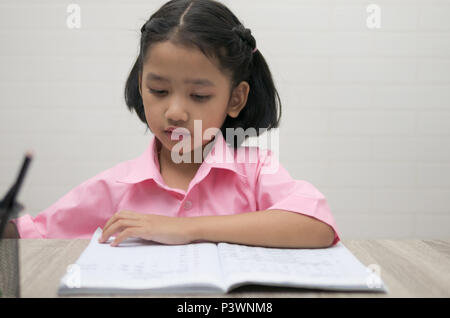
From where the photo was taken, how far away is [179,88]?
3.04 feet

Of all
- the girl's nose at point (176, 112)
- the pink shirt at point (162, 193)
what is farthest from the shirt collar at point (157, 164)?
the girl's nose at point (176, 112)

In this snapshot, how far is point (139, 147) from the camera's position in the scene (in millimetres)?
2066

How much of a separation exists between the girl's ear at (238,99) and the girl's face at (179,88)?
0.40ft

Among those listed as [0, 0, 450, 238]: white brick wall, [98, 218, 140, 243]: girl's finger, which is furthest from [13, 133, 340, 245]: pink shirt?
[0, 0, 450, 238]: white brick wall

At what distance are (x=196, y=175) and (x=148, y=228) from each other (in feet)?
0.97

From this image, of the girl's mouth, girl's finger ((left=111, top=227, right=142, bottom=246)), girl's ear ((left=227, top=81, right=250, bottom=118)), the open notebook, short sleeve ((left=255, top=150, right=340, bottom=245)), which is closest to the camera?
the open notebook

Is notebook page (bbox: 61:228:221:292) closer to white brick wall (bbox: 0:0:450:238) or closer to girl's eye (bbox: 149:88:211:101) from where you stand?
girl's eye (bbox: 149:88:211:101)

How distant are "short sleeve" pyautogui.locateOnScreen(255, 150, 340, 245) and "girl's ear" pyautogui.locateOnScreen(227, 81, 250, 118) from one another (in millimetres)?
124

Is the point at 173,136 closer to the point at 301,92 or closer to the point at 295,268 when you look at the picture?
the point at 295,268

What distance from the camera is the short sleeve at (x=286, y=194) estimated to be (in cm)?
86

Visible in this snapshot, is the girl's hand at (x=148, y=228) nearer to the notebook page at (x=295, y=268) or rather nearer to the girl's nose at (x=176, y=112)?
the notebook page at (x=295, y=268)

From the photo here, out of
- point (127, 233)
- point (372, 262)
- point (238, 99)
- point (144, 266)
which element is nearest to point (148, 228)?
point (127, 233)

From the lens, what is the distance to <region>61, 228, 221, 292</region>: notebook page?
0.56 m
